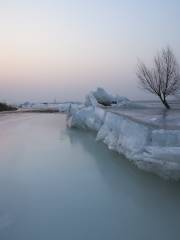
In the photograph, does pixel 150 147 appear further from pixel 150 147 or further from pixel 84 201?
pixel 84 201

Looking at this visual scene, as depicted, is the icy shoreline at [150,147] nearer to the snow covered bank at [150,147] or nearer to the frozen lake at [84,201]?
the snow covered bank at [150,147]

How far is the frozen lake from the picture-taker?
3.01m

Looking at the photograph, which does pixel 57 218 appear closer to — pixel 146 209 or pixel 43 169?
pixel 146 209

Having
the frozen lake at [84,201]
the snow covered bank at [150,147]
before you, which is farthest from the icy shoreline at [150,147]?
the frozen lake at [84,201]

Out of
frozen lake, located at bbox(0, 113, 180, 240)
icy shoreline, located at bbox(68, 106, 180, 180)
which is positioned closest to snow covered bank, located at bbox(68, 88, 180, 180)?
icy shoreline, located at bbox(68, 106, 180, 180)

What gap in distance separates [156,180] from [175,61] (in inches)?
518

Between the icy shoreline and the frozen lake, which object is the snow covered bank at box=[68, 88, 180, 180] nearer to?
the icy shoreline

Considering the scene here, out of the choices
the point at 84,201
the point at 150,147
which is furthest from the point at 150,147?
the point at 84,201

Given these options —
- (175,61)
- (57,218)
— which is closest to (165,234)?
(57,218)

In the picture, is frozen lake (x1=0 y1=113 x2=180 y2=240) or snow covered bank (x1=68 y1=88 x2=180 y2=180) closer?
frozen lake (x1=0 y1=113 x2=180 y2=240)

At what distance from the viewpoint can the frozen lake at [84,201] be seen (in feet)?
9.88

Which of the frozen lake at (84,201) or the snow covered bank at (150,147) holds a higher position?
the snow covered bank at (150,147)

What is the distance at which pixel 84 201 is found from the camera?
381 cm

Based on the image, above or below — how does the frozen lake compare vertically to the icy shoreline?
below
